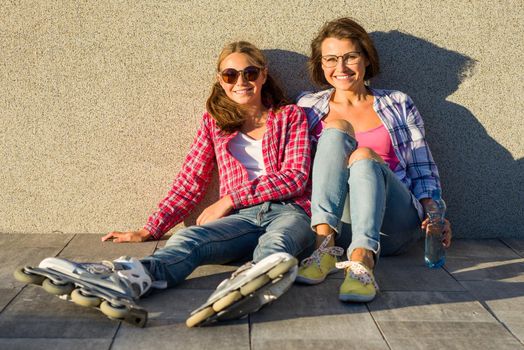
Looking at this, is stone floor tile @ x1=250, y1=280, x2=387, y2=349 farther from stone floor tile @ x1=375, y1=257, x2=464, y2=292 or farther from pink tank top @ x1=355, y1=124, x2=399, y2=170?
pink tank top @ x1=355, y1=124, x2=399, y2=170

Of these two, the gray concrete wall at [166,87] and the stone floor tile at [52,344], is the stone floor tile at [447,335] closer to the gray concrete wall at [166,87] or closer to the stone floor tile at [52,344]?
the stone floor tile at [52,344]

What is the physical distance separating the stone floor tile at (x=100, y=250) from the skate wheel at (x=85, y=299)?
1031 millimetres

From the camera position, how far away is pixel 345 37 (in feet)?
13.3

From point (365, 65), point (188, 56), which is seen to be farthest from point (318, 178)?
point (188, 56)

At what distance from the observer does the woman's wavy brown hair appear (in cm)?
404

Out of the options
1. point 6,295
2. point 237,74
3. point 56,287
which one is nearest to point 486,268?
point 237,74

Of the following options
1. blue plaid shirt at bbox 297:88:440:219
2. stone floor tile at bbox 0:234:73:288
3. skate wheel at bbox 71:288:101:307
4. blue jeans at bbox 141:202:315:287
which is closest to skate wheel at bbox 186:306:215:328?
skate wheel at bbox 71:288:101:307

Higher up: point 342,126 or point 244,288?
point 342,126

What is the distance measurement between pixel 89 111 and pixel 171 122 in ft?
1.58

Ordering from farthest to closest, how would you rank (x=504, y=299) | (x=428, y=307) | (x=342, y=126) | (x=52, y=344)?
(x=342, y=126)
(x=504, y=299)
(x=428, y=307)
(x=52, y=344)

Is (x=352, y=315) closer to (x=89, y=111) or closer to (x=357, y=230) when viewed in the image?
(x=357, y=230)

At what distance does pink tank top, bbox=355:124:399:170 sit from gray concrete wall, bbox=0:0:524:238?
464mm

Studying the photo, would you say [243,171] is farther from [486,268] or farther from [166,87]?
[486,268]

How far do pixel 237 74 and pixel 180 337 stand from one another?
167cm
